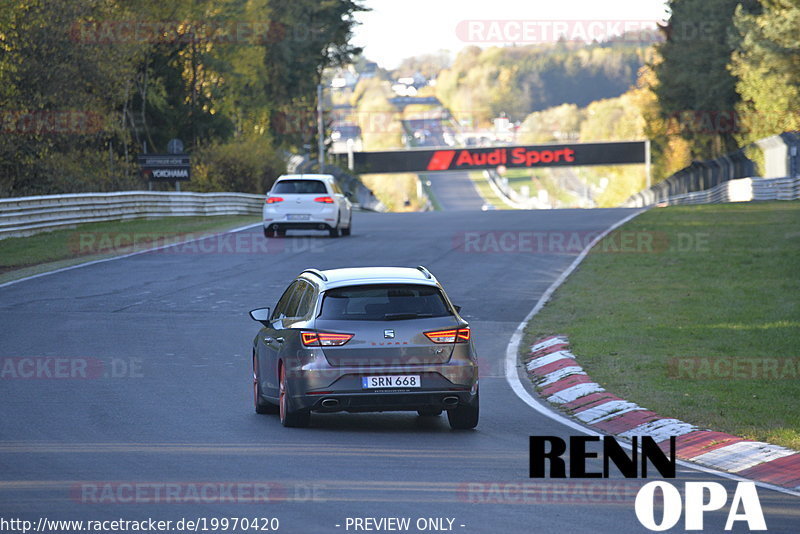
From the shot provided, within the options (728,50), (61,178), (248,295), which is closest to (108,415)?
(248,295)

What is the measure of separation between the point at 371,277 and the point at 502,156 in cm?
9615

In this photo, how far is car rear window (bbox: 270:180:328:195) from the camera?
34062 millimetres

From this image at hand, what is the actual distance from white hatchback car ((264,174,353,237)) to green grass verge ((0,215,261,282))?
2.82m

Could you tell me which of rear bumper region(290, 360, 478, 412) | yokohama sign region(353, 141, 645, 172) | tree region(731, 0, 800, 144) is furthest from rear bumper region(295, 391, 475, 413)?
yokohama sign region(353, 141, 645, 172)

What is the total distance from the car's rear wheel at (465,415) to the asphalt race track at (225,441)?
116mm

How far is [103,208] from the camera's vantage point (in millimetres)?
37750

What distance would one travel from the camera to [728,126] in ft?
261

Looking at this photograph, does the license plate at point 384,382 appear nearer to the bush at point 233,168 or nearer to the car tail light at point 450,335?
the car tail light at point 450,335

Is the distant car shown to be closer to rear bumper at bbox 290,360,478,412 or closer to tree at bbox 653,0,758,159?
rear bumper at bbox 290,360,478,412

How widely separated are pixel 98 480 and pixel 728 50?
7289cm

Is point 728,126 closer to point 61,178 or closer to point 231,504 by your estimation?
→ point 61,178

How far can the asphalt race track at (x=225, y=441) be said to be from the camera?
7773 millimetres

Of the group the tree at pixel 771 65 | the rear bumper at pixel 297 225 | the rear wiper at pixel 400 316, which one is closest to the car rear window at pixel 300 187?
the rear bumper at pixel 297 225

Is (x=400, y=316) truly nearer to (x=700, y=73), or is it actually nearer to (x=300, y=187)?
(x=300, y=187)
